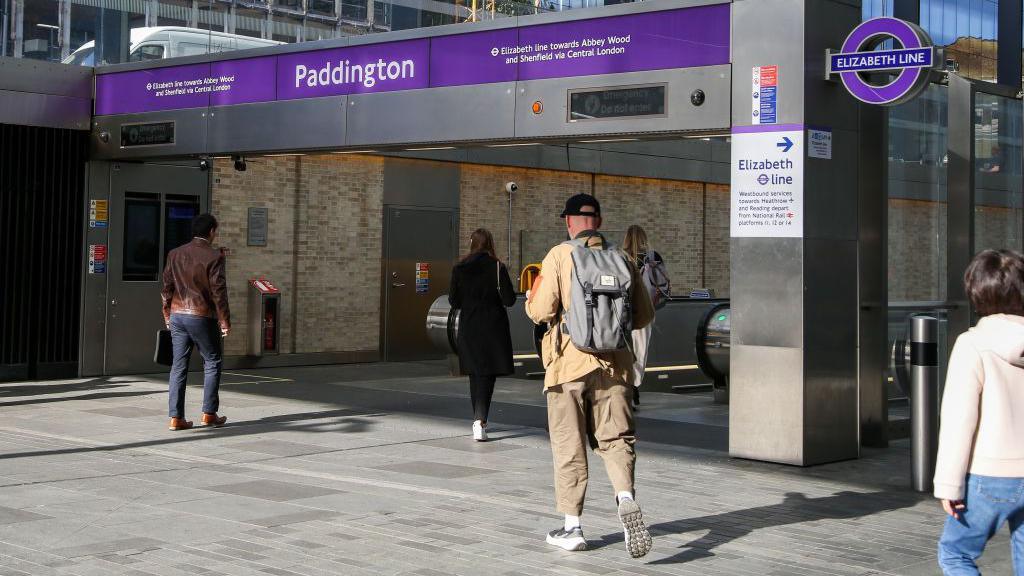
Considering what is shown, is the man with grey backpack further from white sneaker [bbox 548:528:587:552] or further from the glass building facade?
the glass building facade

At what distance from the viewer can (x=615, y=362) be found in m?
6.14

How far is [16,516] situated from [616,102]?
5.38m

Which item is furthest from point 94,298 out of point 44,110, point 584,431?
point 584,431

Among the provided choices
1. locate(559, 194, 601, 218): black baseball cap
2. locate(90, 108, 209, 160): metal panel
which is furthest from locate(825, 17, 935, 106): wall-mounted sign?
locate(90, 108, 209, 160): metal panel

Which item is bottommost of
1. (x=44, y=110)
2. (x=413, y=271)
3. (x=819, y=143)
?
(x=413, y=271)

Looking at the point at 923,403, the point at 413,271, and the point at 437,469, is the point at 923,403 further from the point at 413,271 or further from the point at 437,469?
the point at 413,271

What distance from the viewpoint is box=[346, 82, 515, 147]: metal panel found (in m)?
10.8

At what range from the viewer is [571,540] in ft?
19.9

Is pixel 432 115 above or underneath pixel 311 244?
above

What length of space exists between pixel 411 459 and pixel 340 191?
889cm

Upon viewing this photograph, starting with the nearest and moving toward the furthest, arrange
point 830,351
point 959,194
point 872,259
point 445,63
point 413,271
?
point 830,351
point 872,259
point 959,194
point 445,63
point 413,271

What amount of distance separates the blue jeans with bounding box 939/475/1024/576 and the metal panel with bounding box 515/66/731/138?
560cm

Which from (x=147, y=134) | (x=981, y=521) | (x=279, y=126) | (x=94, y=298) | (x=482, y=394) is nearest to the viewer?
(x=981, y=521)

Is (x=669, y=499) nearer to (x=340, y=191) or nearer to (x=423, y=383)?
(x=423, y=383)
